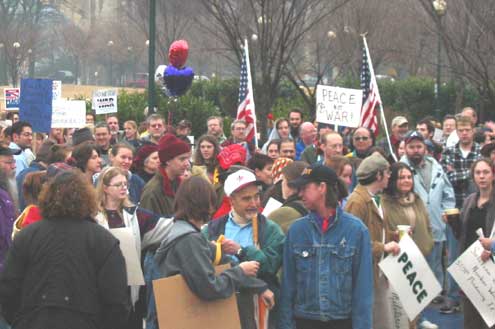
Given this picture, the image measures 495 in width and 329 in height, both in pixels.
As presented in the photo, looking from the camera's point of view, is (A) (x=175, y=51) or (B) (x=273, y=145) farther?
(A) (x=175, y=51)

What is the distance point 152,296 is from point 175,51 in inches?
453

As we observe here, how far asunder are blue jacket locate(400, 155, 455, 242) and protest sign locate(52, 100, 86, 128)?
651cm

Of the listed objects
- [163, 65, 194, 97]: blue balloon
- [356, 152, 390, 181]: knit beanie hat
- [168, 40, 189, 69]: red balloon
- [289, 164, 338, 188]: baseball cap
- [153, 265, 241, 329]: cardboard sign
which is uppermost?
[168, 40, 189, 69]: red balloon

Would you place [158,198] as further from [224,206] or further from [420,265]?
[420,265]

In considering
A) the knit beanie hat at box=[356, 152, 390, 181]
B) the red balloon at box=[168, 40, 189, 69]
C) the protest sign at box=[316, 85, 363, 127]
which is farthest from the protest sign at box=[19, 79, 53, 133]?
the knit beanie hat at box=[356, 152, 390, 181]

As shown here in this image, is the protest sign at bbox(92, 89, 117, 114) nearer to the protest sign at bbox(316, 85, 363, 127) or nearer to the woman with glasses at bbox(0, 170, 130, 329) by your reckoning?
the protest sign at bbox(316, 85, 363, 127)

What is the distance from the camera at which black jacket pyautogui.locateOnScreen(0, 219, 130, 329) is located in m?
5.71

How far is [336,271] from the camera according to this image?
6.36 metres

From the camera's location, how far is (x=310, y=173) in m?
6.53

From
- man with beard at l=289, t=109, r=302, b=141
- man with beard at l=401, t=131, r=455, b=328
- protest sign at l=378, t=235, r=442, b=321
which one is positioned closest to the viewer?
protest sign at l=378, t=235, r=442, b=321

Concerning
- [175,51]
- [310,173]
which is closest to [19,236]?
[310,173]

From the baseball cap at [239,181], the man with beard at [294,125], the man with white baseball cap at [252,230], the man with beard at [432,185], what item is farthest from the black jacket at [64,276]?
the man with beard at [294,125]

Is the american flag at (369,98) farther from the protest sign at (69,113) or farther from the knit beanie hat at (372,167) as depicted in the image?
the knit beanie hat at (372,167)

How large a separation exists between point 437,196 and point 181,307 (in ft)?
20.2
